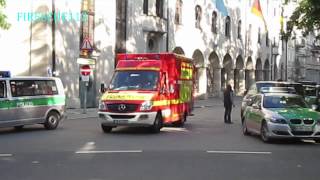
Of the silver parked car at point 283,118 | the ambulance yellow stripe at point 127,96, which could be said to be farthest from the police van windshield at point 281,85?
the ambulance yellow stripe at point 127,96

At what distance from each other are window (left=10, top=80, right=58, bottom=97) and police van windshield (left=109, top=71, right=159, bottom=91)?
2537 mm

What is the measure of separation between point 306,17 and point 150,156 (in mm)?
17020

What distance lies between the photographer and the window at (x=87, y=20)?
35219 mm

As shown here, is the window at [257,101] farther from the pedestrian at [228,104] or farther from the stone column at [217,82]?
the stone column at [217,82]

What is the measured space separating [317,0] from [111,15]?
17.2m

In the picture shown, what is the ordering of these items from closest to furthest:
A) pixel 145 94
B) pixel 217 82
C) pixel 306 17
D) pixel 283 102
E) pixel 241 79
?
pixel 283 102 → pixel 145 94 → pixel 306 17 → pixel 217 82 → pixel 241 79

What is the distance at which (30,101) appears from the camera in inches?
795

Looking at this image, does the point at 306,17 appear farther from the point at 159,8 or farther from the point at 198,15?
the point at 198,15

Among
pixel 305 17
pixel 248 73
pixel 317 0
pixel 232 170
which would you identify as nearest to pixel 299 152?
pixel 232 170

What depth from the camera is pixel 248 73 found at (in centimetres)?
6900

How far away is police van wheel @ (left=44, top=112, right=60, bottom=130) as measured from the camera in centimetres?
2094

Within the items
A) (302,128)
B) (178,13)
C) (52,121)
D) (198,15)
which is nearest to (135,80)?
(52,121)

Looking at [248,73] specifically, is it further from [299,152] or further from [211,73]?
[299,152]

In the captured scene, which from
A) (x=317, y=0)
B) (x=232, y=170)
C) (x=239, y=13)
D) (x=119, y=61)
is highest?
(x=239, y=13)
